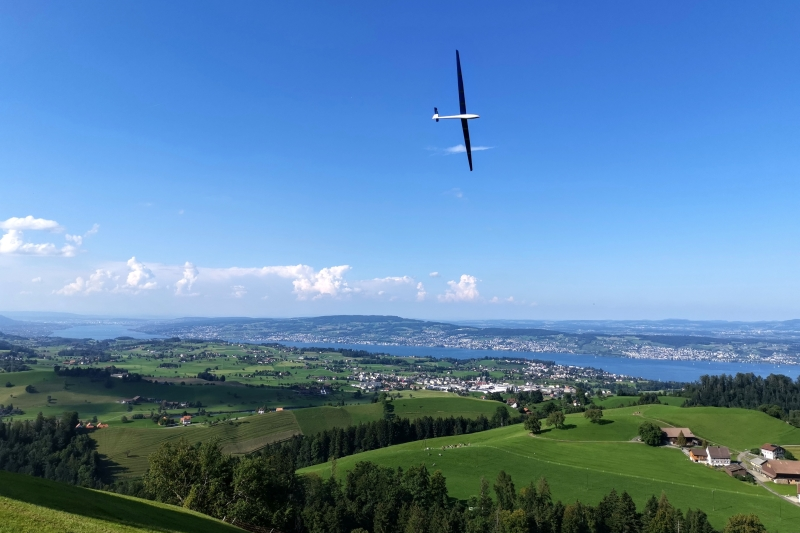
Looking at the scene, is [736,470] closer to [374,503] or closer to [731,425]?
[731,425]

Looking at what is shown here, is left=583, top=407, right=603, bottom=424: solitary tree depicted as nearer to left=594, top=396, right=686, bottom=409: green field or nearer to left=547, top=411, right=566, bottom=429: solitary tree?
left=547, top=411, right=566, bottom=429: solitary tree

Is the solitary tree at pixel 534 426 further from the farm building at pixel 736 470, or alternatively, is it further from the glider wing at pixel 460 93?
the glider wing at pixel 460 93

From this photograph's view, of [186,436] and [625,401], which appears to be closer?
[186,436]

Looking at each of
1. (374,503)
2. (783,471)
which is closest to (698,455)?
(783,471)

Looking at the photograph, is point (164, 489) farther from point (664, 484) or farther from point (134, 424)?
point (134, 424)

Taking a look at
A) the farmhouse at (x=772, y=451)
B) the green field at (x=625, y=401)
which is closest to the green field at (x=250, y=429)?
the green field at (x=625, y=401)

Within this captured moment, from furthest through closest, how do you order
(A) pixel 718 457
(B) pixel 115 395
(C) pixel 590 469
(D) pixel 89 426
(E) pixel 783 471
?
1. (B) pixel 115 395
2. (D) pixel 89 426
3. (A) pixel 718 457
4. (C) pixel 590 469
5. (E) pixel 783 471

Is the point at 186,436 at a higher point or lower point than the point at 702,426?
lower
